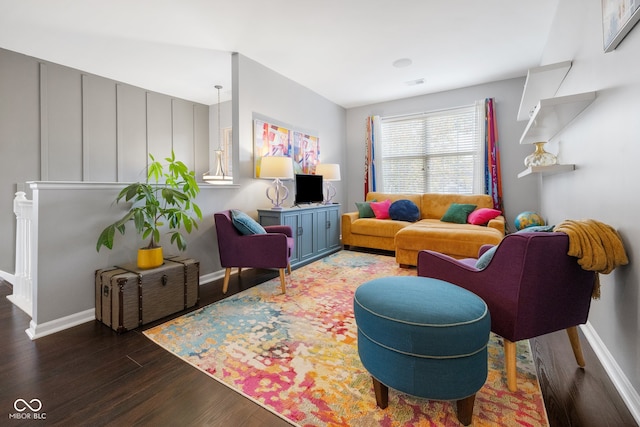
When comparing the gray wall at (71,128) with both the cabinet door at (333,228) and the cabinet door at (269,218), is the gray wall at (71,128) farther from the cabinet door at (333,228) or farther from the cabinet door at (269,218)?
the cabinet door at (333,228)

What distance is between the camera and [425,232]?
3338 mm

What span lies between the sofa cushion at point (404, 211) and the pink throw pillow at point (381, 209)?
80 mm

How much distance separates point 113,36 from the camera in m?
3.01

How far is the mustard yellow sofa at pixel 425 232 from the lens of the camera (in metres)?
3.15

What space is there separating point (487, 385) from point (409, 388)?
1.94ft

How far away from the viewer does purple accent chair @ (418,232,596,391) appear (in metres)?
1.26

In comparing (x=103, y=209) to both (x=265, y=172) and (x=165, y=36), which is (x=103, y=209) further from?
(x=165, y=36)

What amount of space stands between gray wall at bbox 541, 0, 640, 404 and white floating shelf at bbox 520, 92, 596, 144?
0.17ft

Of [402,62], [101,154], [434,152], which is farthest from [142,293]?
[434,152]

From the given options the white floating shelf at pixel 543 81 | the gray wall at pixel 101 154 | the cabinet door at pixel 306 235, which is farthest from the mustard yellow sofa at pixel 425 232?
the white floating shelf at pixel 543 81

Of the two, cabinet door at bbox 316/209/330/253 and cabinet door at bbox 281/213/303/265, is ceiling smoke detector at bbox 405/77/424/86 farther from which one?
cabinet door at bbox 281/213/303/265

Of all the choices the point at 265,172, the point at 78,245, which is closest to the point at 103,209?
the point at 78,245

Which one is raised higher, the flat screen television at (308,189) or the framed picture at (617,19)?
the framed picture at (617,19)

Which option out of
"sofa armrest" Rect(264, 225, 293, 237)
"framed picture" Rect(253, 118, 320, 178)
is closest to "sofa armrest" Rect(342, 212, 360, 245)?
"framed picture" Rect(253, 118, 320, 178)
